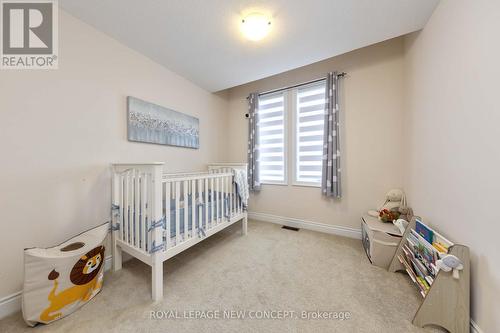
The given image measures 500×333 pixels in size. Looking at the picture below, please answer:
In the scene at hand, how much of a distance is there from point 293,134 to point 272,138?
1.23 ft

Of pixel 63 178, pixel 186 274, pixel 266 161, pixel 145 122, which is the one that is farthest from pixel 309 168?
pixel 63 178

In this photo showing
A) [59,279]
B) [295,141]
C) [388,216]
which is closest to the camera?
[59,279]

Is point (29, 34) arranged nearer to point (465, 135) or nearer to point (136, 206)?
point (136, 206)

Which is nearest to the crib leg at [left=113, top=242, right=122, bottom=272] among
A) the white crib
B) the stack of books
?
the white crib

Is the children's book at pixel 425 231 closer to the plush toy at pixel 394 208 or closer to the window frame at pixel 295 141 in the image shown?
the plush toy at pixel 394 208

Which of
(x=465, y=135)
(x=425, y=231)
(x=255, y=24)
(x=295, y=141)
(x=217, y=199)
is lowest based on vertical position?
(x=425, y=231)

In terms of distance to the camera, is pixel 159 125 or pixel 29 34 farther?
pixel 159 125

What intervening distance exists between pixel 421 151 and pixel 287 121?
1.64 m

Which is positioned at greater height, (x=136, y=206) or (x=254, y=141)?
(x=254, y=141)

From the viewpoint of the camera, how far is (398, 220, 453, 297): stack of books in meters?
1.13

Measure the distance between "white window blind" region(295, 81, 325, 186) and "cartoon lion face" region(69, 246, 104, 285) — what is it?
7.98 ft

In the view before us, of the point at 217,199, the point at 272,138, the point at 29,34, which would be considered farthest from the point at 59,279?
the point at 272,138

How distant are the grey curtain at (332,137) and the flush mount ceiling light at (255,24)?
1.24 meters

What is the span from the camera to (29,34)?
4.34ft
